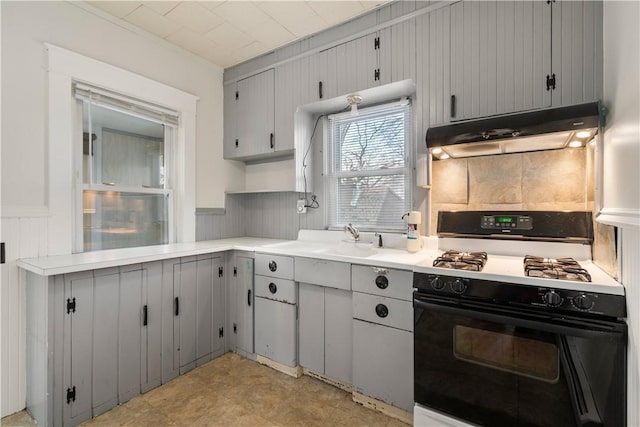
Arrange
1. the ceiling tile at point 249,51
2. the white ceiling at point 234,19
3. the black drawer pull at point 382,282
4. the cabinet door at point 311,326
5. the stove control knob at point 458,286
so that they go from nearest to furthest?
the stove control knob at point 458,286, the black drawer pull at point 382,282, the cabinet door at point 311,326, the white ceiling at point 234,19, the ceiling tile at point 249,51

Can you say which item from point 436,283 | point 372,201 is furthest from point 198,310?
point 436,283

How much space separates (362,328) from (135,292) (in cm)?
149

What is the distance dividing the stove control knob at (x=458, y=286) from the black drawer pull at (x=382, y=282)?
1.32ft

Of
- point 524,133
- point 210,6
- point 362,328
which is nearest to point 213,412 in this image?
point 362,328

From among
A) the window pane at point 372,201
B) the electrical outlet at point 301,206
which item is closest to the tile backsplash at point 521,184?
the window pane at point 372,201

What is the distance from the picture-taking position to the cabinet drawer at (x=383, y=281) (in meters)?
1.73

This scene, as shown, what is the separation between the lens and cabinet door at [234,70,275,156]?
9.44 feet

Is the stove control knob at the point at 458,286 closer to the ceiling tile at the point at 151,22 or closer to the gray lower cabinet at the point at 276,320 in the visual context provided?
the gray lower cabinet at the point at 276,320

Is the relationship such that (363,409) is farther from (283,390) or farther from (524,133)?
(524,133)

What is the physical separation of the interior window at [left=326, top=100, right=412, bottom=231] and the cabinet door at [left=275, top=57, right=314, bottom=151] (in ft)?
1.20

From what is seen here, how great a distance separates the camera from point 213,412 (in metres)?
1.86

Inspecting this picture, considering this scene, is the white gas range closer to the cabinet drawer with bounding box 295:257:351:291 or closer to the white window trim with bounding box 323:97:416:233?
the cabinet drawer with bounding box 295:257:351:291

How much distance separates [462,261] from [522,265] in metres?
0.30

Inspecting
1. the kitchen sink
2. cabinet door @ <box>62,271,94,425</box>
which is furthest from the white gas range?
cabinet door @ <box>62,271,94,425</box>
